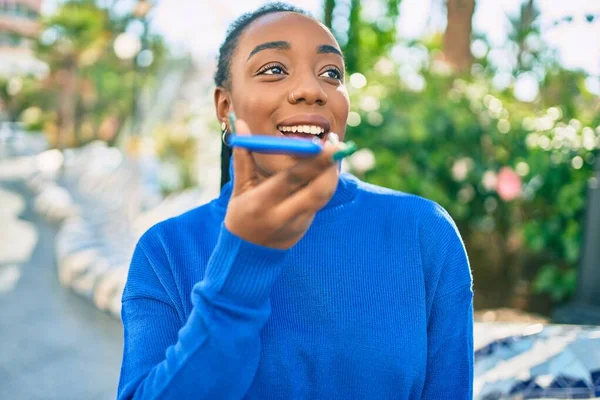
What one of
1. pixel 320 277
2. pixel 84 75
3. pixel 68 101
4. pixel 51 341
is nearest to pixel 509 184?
pixel 51 341

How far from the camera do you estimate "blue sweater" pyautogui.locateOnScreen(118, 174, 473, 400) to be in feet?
4.09

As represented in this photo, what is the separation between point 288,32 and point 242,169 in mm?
458

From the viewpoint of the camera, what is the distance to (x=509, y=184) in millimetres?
5422

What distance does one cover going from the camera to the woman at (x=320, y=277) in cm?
125

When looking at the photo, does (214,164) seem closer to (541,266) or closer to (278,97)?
(541,266)

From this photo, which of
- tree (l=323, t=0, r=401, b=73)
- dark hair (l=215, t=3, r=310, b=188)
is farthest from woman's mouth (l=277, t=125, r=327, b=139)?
tree (l=323, t=0, r=401, b=73)

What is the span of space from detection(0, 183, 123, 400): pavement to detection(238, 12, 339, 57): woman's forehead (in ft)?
11.8

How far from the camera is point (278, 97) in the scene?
1270mm

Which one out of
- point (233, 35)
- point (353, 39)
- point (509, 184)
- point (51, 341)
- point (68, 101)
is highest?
point (353, 39)

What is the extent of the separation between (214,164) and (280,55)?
21.6 feet

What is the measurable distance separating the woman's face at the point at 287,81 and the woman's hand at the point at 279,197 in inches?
9.3

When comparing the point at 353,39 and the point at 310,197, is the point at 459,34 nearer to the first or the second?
the point at 353,39

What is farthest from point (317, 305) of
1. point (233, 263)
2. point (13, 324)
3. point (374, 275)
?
point (13, 324)

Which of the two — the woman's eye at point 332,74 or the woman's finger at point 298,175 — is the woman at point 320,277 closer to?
the woman's eye at point 332,74
